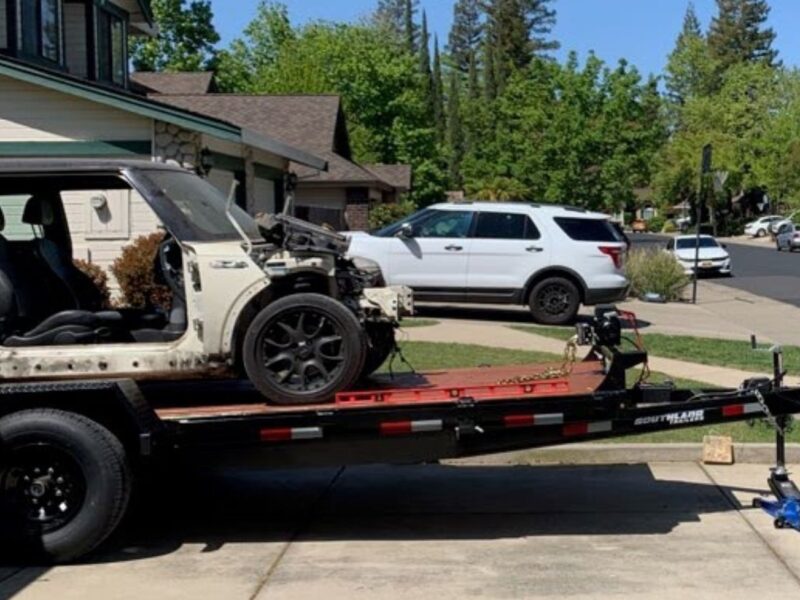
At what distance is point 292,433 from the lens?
20.7 feet

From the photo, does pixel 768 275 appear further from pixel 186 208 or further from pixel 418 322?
pixel 186 208

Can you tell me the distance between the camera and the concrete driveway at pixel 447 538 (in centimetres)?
589

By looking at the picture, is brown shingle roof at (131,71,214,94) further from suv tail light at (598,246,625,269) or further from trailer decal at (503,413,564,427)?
trailer decal at (503,413,564,427)

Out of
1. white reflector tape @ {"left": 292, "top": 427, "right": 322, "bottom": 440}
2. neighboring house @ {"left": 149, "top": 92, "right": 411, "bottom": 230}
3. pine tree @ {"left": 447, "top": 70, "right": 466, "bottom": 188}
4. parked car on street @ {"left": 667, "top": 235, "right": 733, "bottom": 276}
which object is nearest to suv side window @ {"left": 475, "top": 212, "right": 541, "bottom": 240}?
neighboring house @ {"left": 149, "top": 92, "right": 411, "bottom": 230}

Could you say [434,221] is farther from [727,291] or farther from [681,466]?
[727,291]

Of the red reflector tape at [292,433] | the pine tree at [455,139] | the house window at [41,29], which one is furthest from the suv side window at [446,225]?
the pine tree at [455,139]

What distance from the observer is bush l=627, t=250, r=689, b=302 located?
81.9ft

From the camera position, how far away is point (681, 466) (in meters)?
8.54

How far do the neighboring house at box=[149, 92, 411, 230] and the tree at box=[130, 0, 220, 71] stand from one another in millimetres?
14861

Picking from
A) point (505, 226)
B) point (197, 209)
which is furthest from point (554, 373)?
point (505, 226)

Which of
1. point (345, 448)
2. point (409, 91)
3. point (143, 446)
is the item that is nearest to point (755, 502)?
point (345, 448)

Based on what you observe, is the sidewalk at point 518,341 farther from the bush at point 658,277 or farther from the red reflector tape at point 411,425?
the bush at point 658,277

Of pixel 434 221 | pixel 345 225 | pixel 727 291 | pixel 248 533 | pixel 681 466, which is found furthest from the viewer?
pixel 345 225

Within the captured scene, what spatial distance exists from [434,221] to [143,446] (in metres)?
12.6
